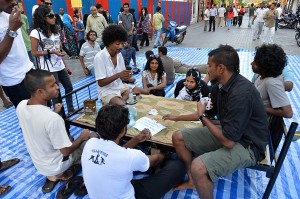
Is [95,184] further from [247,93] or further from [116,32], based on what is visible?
[116,32]

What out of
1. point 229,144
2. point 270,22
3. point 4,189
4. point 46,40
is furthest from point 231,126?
point 270,22

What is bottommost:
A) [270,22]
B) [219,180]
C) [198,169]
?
[219,180]

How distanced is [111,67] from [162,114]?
979 millimetres

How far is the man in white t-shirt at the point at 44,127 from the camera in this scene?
72.5 inches

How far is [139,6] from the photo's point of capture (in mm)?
11320

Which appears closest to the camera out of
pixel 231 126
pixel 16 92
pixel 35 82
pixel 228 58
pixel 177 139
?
pixel 231 126

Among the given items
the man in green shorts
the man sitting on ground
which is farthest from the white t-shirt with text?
the man sitting on ground

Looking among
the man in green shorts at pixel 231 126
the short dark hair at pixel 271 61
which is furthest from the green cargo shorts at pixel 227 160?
the short dark hair at pixel 271 61

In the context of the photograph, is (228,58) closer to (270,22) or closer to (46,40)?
(46,40)

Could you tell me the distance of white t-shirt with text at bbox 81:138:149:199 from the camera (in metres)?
1.45

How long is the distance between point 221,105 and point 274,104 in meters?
0.66

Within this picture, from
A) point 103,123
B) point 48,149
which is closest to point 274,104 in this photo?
point 103,123

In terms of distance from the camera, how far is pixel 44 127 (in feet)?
6.03

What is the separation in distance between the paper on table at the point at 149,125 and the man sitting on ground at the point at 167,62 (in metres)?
2.57
